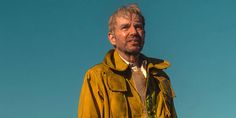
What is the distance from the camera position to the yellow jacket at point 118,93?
7.54 meters

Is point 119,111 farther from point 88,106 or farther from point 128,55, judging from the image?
point 128,55

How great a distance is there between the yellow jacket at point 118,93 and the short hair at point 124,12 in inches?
21.1

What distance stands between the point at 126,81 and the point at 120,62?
0.36 metres

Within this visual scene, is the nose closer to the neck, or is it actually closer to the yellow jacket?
the neck

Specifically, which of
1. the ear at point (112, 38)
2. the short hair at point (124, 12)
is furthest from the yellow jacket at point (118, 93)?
the short hair at point (124, 12)

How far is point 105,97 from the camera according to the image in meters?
7.59

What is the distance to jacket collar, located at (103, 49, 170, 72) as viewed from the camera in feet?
26.0

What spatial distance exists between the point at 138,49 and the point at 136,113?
1.09 m

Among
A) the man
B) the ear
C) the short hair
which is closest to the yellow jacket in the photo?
the man

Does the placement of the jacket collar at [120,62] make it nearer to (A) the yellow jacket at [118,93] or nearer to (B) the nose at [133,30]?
(A) the yellow jacket at [118,93]

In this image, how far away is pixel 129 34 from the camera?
7828mm

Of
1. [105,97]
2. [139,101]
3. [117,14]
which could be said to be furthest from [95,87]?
[117,14]

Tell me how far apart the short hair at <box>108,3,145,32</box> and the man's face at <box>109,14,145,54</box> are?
0.08 m

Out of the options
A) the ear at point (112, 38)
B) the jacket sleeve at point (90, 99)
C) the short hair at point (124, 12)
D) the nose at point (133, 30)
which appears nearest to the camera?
the jacket sleeve at point (90, 99)
